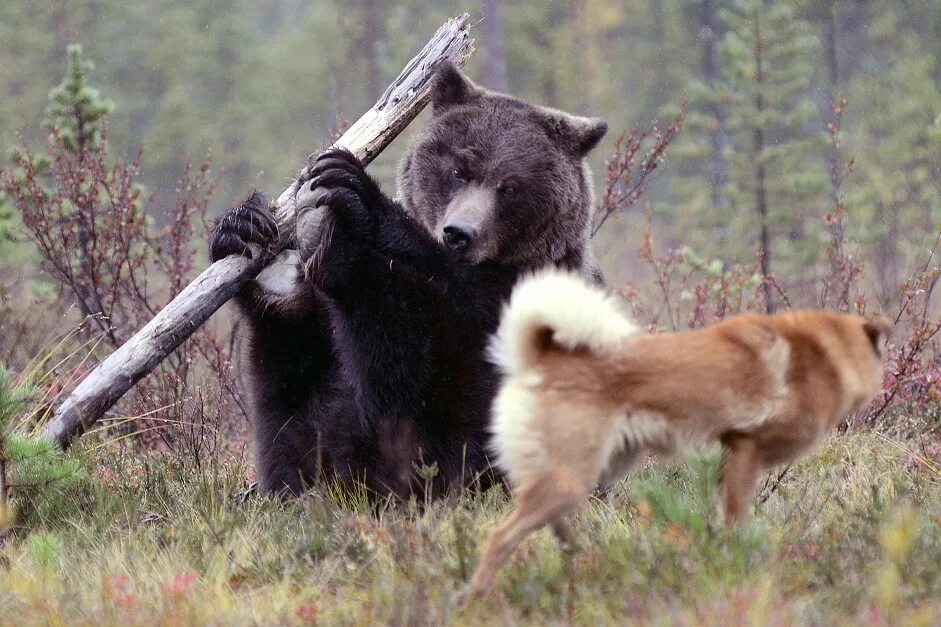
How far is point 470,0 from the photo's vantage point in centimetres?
3183

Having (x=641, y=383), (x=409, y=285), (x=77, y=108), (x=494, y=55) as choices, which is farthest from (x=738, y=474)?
(x=494, y=55)

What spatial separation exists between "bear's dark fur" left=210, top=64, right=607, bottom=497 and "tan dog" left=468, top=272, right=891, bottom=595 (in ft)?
5.36

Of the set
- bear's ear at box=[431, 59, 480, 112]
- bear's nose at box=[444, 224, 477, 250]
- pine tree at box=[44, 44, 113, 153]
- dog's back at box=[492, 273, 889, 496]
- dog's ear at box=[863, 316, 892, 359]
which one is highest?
pine tree at box=[44, 44, 113, 153]

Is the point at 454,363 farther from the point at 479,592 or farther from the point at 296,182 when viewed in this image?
the point at 479,592

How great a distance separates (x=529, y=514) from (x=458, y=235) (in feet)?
7.79

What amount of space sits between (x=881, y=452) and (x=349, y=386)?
9.33ft

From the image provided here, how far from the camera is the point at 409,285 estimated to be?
4.98m

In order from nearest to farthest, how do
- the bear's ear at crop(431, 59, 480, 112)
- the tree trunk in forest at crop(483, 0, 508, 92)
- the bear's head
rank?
the bear's head → the bear's ear at crop(431, 59, 480, 112) → the tree trunk in forest at crop(483, 0, 508, 92)

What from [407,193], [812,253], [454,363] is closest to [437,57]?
[407,193]

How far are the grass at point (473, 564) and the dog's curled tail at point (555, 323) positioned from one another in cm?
56

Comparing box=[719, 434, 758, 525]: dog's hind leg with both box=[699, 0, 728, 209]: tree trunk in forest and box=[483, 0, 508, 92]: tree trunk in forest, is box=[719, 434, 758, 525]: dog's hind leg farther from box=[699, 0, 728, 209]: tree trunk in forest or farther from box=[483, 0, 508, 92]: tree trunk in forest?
box=[699, 0, 728, 209]: tree trunk in forest

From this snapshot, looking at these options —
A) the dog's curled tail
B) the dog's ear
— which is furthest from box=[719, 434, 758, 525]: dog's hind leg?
the dog's ear

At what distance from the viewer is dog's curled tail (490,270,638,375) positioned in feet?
10.2

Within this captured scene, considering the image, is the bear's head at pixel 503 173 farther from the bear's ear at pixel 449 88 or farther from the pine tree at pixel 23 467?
the pine tree at pixel 23 467
